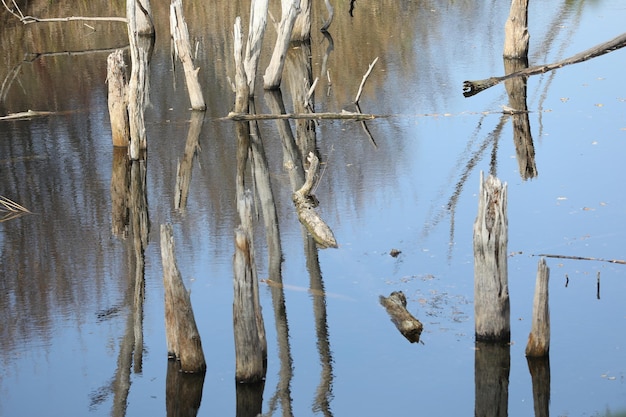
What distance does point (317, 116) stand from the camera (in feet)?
47.0

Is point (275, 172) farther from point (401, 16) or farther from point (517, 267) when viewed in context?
point (401, 16)

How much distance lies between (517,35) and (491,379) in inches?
456

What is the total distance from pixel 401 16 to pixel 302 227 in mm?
14129

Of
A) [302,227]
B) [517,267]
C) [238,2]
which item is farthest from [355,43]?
[517,267]

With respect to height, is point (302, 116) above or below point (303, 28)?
below

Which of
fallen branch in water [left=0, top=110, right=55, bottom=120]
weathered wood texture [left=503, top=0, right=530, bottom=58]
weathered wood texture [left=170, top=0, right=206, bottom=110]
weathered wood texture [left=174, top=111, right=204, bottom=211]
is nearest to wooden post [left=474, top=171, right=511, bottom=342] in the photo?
weathered wood texture [left=174, top=111, right=204, bottom=211]

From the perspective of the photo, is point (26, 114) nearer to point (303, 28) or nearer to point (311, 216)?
point (311, 216)

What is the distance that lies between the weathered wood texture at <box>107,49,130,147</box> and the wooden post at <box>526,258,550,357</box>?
24.0 feet

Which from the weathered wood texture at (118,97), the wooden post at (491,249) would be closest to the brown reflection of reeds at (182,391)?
the wooden post at (491,249)

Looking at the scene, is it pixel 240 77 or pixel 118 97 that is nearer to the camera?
pixel 118 97

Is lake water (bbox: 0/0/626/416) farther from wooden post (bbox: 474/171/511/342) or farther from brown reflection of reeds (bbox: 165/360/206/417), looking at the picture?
wooden post (bbox: 474/171/511/342)

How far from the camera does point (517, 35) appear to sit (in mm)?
17516

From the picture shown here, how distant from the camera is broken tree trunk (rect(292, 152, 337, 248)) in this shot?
998cm

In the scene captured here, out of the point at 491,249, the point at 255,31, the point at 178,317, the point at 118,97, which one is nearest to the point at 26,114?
the point at 118,97
